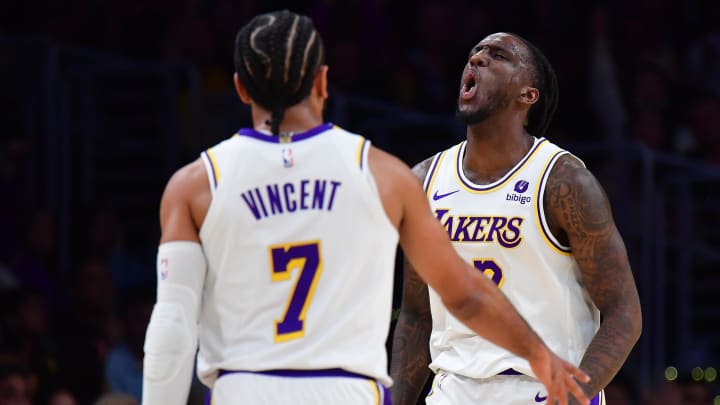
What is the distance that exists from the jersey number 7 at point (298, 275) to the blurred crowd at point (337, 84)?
11.4ft

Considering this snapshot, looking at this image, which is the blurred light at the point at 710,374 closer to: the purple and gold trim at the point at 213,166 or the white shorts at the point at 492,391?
the white shorts at the point at 492,391

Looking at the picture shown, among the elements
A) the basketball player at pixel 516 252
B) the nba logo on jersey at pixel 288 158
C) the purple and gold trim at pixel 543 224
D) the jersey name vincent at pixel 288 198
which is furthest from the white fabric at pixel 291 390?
the purple and gold trim at pixel 543 224

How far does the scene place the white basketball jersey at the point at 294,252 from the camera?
3.77 m

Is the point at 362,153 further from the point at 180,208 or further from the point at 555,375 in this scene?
the point at 555,375

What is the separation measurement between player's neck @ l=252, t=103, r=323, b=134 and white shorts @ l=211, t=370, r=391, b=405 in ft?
2.17

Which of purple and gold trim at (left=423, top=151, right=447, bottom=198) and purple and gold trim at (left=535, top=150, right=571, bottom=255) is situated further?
purple and gold trim at (left=423, top=151, right=447, bottom=198)

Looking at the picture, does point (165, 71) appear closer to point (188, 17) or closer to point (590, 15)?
point (188, 17)

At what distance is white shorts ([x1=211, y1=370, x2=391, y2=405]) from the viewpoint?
148 inches

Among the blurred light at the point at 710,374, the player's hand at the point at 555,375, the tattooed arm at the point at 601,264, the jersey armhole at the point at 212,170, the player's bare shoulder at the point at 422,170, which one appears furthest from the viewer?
the blurred light at the point at 710,374

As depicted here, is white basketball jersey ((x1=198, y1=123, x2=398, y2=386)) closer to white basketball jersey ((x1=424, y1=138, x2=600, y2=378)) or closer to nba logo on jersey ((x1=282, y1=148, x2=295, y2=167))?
nba logo on jersey ((x1=282, y1=148, x2=295, y2=167))

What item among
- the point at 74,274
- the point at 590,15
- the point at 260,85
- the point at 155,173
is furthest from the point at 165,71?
the point at 260,85

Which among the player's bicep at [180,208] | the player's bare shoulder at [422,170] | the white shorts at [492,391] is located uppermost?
the player's bicep at [180,208]

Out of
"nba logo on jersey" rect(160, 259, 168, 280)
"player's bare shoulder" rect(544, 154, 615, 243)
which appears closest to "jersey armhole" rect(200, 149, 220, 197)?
"nba logo on jersey" rect(160, 259, 168, 280)

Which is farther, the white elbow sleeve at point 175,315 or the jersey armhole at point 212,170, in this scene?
the jersey armhole at point 212,170
